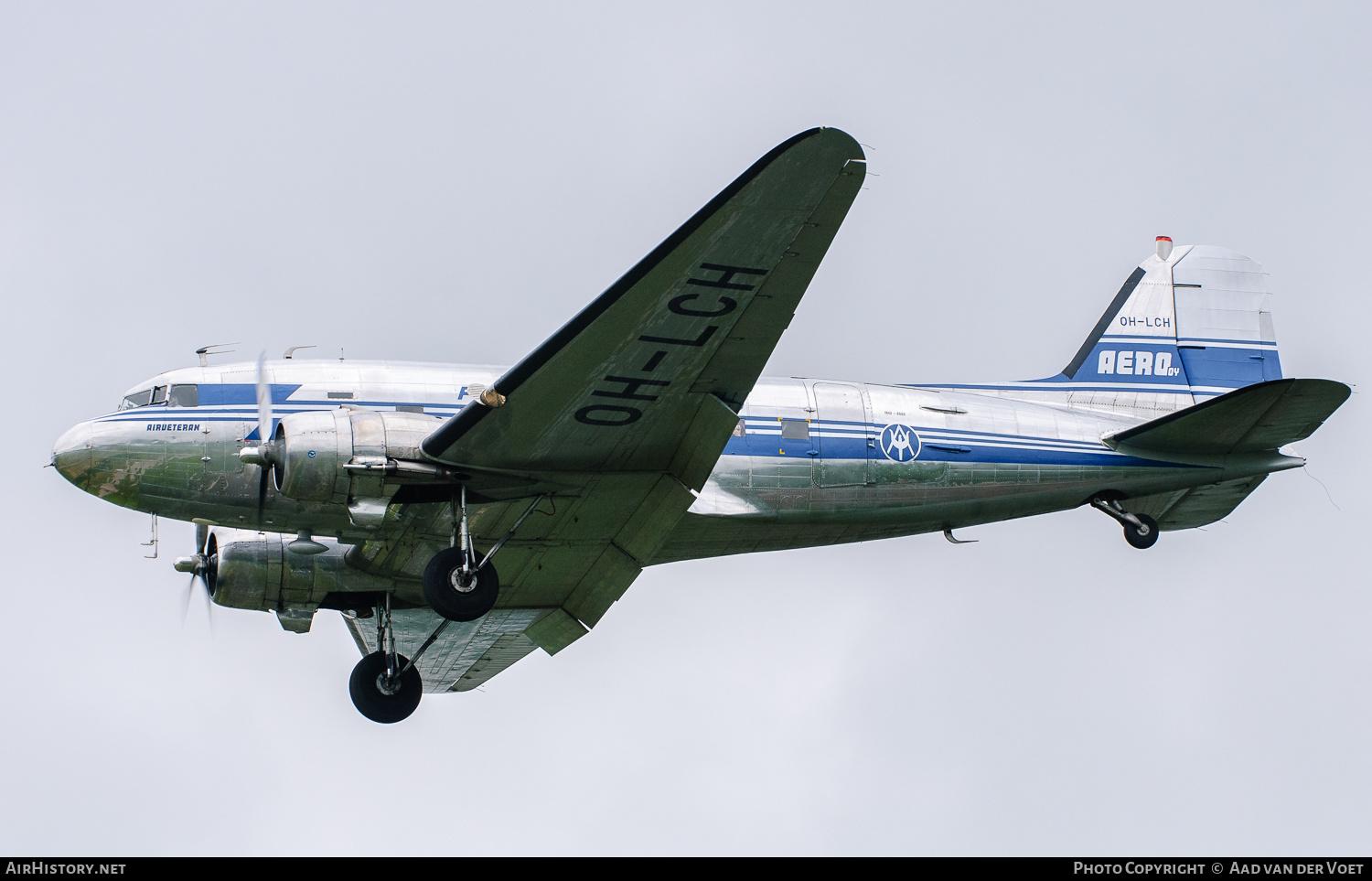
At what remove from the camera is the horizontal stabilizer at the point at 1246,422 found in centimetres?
1584

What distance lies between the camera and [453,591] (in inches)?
535

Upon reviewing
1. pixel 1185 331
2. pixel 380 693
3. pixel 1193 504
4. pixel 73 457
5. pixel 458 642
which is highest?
pixel 1185 331

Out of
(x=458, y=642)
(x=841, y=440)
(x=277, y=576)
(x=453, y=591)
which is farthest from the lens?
(x=458, y=642)

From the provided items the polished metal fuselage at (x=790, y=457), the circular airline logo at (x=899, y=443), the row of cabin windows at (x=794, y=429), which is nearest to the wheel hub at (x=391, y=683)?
the polished metal fuselage at (x=790, y=457)

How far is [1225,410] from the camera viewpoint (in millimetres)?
16359

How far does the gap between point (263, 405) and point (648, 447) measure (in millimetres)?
3886

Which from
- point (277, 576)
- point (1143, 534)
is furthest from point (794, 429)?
point (277, 576)

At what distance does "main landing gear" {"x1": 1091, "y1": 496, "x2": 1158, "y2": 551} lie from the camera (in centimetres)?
1716

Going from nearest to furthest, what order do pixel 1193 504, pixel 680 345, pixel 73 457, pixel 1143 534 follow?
1. pixel 680 345
2. pixel 73 457
3. pixel 1143 534
4. pixel 1193 504

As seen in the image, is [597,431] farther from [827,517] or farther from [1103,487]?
[1103,487]

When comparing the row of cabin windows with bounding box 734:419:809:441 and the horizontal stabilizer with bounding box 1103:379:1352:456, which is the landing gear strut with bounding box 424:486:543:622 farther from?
the horizontal stabilizer with bounding box 1103:379:1352:456

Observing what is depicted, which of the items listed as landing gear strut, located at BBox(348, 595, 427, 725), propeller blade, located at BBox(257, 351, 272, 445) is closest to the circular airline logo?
landing gear strut, located at BBox(348, 595, 427, 725)

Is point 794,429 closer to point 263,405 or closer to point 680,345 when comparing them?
point 680,345
